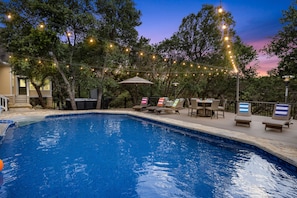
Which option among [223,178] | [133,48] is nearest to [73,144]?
[223,178]

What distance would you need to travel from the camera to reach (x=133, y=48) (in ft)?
42.3

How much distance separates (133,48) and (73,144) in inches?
351

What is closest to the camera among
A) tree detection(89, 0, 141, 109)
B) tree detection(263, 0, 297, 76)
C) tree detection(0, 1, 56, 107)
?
tree detection(0, 1, 56, 107)

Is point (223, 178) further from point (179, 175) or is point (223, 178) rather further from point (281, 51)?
point (281, 51)

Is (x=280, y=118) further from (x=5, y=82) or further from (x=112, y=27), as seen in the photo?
(x=5, y=82)

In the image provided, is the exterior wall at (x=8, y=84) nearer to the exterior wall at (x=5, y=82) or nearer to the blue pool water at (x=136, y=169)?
the exterior wall at (x=5, y=82)

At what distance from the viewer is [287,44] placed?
1095 cm

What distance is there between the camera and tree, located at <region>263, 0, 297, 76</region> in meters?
10.3

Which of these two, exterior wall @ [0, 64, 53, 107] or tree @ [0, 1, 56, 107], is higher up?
tree @ [0, 1, 56, 107]

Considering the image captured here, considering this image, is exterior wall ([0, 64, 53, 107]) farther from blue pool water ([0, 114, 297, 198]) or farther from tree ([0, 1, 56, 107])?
blue pool water ([0, 114, 297, 198])

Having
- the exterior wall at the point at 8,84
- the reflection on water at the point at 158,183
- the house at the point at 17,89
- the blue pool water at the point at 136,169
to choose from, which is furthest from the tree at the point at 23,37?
the reflection on water at the point at 158,183

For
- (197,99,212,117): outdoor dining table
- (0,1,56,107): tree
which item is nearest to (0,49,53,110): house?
(0,1,56,107): tree

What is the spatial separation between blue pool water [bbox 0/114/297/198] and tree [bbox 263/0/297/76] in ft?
30.2

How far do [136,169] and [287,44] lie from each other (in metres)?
12.1
